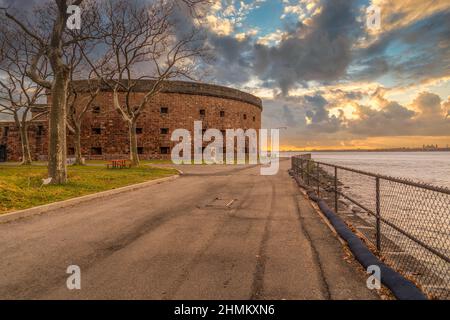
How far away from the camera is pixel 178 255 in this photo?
4.84 meters

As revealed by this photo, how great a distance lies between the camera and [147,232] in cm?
628

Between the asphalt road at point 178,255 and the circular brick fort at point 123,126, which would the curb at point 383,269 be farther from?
the circular brick fort at point 123,126

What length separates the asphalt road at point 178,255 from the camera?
3600 mm

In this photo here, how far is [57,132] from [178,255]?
10292 mm

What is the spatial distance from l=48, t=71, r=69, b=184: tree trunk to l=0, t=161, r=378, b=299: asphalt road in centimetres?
460

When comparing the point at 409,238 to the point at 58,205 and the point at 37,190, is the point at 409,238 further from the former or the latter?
the point at 37,190

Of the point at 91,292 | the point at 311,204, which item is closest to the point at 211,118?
the point at 311,204

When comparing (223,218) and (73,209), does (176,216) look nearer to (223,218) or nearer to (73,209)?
(223,218)

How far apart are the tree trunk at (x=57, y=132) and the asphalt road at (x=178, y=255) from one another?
4601 millimetres

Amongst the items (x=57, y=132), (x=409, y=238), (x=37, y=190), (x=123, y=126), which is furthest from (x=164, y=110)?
(x=409, y=238)

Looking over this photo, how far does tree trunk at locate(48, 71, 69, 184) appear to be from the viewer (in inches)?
485

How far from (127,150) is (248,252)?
37.8 metres

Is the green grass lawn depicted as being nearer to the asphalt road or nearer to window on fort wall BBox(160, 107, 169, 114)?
the asphalt road

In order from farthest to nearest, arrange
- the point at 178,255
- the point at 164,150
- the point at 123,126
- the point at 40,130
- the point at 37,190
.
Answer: the point at 164,150, the point at 123,126, the point at 40,130, the point at 37,190, the point at 178,255
